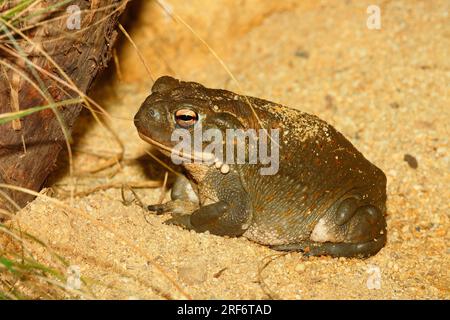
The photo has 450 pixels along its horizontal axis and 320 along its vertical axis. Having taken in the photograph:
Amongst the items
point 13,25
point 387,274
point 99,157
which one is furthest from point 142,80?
point 387,274

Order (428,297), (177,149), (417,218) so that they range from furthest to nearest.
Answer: (417,218)
(177,149)
(428,297)

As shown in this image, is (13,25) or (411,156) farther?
(411,156)

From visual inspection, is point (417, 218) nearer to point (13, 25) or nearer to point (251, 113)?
point (251, 113)

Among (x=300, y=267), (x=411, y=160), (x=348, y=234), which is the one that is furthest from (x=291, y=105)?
(x=300, y=267)

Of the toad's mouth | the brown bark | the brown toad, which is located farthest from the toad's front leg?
the brown bark

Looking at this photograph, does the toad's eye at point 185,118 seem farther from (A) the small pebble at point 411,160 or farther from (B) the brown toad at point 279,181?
(A) the small pebble at point 411,160

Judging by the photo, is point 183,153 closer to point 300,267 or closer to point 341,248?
point 300,267
